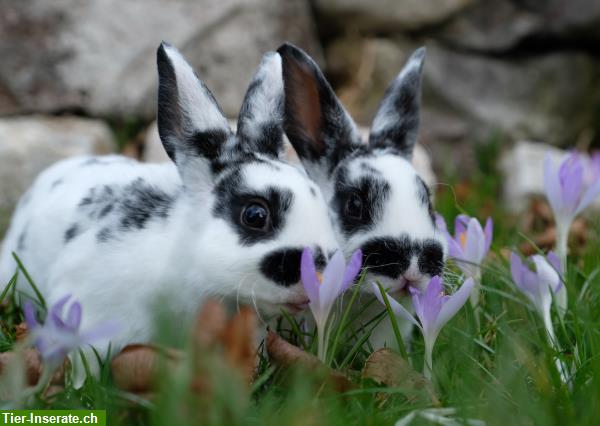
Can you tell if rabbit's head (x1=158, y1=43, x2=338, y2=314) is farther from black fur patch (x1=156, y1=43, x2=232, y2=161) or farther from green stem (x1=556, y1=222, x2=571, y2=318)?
green stem (x1=556, y1=222, x2=571, y2=318)

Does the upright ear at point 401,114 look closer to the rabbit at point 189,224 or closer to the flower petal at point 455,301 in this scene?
the rabbit at point 189,224

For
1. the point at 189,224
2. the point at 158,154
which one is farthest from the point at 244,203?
the point at 158,154

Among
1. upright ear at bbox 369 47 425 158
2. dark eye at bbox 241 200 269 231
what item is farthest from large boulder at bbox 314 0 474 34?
dark eye at bbox 241 200 269 231

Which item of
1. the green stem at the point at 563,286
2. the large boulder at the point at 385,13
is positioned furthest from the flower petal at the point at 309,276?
the large boulder at the point at 385,13

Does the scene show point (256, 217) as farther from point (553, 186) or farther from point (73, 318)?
point (553, 186)

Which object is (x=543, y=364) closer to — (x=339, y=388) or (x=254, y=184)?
(x=339, y=388)

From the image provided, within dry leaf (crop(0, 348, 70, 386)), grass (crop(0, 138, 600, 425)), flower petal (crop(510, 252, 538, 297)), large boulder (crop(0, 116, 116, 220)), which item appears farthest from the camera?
large boulder (crop(0, 116, 116, 220))
